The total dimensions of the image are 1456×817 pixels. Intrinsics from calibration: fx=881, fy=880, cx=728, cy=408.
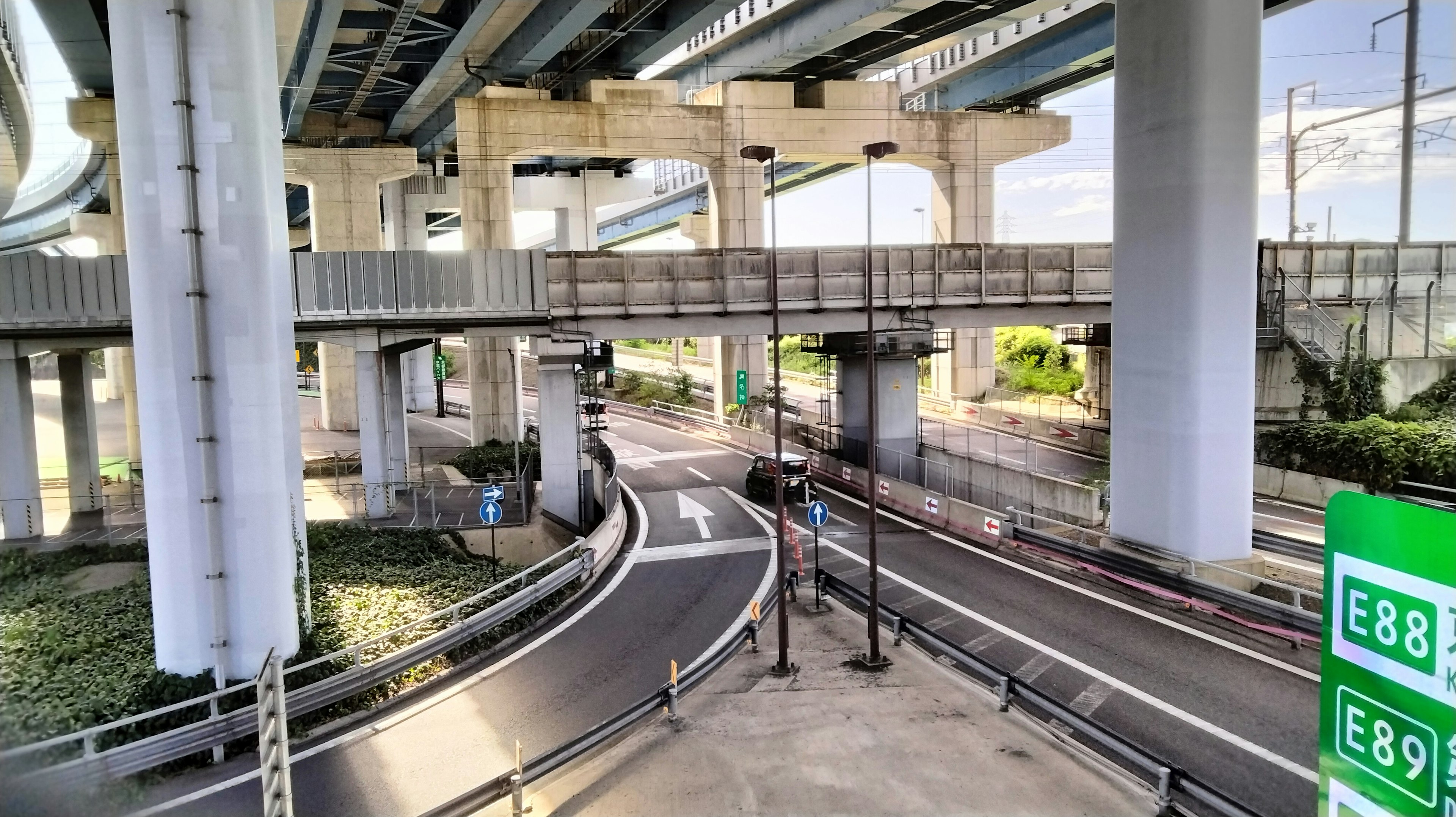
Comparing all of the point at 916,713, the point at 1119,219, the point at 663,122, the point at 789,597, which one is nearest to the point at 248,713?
the point at 916,713

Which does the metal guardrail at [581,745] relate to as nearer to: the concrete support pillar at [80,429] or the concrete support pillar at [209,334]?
the concrete support pillar at [209,334]

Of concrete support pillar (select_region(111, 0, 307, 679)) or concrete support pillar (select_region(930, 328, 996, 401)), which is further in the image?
concrete support pillar (select_region(930, 328, 996, 401))

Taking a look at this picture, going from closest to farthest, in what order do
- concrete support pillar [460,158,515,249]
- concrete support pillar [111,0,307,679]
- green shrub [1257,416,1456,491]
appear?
concrete support pillar [111,0,307,679], green shrub [1257,416,1456,491], concrete support pillar [460,158,515,249]

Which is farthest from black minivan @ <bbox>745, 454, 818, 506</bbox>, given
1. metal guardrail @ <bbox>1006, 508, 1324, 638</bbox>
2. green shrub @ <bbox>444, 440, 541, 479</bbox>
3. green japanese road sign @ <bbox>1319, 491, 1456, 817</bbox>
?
green japanese road sign @ <bbox>1319, 491, 1456, 817</bbox>

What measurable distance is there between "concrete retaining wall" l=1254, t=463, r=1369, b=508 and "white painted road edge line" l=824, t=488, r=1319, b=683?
10.4 metres

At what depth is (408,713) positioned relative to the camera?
14625mm

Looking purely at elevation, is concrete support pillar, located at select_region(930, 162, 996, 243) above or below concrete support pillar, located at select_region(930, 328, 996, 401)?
above

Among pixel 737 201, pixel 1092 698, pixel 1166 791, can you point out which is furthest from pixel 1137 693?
pixel 737 201

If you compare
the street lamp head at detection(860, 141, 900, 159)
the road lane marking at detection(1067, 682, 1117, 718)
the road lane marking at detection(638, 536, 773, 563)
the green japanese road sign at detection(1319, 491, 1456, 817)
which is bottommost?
the road lane marking at detection(638, 536, 773, 563)

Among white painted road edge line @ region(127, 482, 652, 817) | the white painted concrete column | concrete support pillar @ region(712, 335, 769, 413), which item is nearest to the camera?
white painted road edge line @ region(127, 482, 652, 817)

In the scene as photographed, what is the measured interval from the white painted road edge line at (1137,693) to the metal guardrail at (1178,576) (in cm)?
297

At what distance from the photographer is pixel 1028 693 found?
13.4m

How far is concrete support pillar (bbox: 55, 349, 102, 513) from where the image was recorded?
2833cm

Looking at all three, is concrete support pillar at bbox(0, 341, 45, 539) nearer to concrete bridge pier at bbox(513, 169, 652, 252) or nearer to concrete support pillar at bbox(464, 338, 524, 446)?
concrete support pillar at bbox(464, 338, 524, 446)
